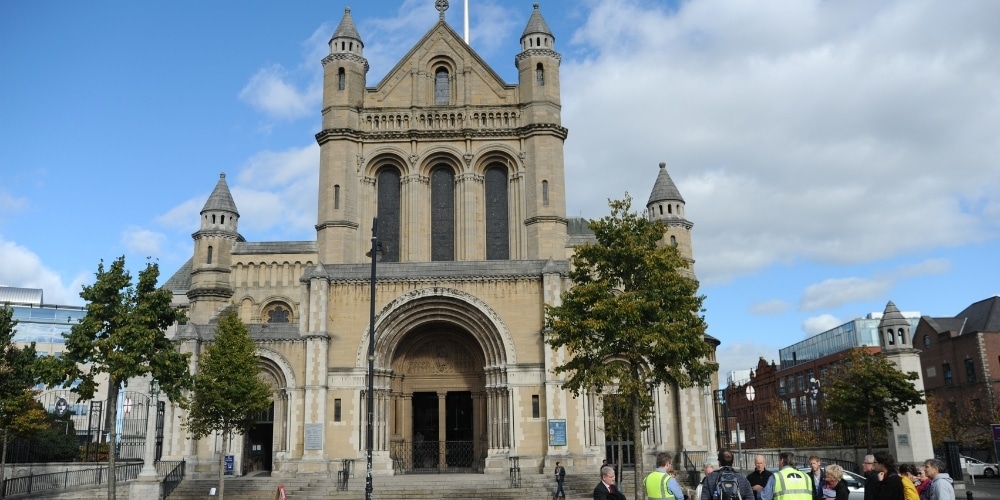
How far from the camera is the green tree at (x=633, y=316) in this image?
2342 centimetres

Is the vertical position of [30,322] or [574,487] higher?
[30,322]

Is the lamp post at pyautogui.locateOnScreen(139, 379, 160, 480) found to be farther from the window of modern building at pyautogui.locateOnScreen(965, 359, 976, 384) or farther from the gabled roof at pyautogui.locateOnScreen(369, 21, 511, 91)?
the window of modern building at pyautogui.locateOnScreen(965, 359, 976, 384)

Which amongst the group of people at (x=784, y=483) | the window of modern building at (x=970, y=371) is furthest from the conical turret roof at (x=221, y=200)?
the window of modern building at (x=970, y=371)

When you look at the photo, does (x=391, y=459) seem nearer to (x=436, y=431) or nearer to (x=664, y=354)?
(x=436, y=431)

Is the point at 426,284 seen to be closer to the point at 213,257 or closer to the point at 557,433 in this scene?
the point at 557,433

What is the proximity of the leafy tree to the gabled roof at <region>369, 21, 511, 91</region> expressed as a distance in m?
18.9

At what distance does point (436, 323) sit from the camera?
32.7 m

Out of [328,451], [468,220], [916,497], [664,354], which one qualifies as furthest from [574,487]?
[916,497]

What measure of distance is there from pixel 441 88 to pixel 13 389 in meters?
22.5

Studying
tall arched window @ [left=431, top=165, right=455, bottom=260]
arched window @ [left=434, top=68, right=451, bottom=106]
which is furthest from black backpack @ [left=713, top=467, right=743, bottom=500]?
arched window @ [left=434, top=68, right=451, bottom=106]

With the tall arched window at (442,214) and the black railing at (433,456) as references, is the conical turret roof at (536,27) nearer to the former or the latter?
the tall arched window at (442,214)

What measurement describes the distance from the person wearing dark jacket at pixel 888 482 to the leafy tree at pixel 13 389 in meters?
26.8

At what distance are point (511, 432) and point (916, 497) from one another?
2126 cm

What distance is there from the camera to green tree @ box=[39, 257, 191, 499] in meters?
24.8
